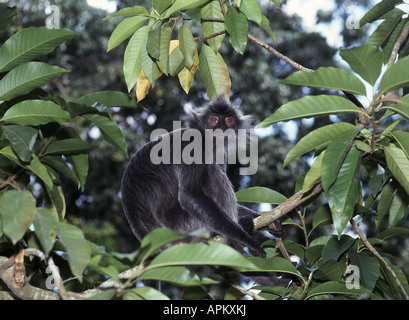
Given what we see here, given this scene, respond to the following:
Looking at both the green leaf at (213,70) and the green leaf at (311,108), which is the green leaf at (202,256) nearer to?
the green leaf at (311,108)

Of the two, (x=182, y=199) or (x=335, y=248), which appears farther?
(x=182, y=199)

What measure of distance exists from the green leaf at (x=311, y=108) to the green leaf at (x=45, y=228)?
0.81 meters

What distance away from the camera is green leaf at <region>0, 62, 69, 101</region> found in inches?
76.1

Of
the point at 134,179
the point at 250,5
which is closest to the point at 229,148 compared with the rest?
the point at 134,179

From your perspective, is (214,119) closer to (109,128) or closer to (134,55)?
(134,55)

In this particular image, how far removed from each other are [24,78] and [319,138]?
111 centimetres

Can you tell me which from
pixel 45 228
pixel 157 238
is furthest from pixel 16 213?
pixel 157 238

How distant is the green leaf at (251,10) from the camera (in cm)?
203

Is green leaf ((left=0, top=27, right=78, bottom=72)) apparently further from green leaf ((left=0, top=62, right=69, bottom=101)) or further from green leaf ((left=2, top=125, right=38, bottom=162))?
green leaf ((left=2, top=125, right=38, bottom=162))

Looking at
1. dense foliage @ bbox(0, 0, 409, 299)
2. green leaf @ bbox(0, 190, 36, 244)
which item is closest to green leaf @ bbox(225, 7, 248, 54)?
dense foliage @ bbox(0, 0, 409, 299)

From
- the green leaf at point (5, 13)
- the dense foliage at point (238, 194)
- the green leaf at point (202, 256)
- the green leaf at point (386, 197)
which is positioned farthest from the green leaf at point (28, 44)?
the green leaf at point (386, 197)

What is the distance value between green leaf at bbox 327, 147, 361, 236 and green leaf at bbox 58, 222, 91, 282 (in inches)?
34.3

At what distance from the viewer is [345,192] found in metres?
1.89

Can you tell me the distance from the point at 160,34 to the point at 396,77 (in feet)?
3.52
